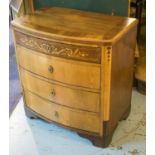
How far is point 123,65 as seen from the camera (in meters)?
1.55

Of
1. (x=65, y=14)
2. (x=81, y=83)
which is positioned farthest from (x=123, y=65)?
(x=65, y=14)

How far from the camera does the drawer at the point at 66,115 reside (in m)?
1.52

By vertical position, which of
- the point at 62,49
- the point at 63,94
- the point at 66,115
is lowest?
the point at 66,115

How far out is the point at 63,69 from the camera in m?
1.42

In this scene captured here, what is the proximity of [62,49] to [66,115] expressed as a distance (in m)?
0.45

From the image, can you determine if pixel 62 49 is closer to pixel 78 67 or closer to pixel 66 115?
pixel 78 67

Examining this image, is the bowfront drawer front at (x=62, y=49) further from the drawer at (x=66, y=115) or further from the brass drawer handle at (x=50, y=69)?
the drawer at (x=66, y=115)

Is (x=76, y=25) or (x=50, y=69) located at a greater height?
(x=76, y=25)

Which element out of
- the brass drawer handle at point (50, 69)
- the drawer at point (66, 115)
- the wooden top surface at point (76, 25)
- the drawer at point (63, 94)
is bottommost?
the drawer at point (66, 115)

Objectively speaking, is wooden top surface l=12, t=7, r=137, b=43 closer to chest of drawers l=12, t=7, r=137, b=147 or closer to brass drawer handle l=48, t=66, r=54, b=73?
chest of drawers l=12, t=7, r=137, b=147

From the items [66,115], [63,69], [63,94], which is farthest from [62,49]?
[66,115]

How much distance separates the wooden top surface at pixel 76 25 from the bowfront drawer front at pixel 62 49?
52mm

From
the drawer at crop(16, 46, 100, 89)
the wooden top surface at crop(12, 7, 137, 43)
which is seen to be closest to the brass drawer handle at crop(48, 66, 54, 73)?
the drawer at crop(16, 46, 100, 89)

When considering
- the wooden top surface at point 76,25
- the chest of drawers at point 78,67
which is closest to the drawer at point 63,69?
the chest of drawers at point 78,67
